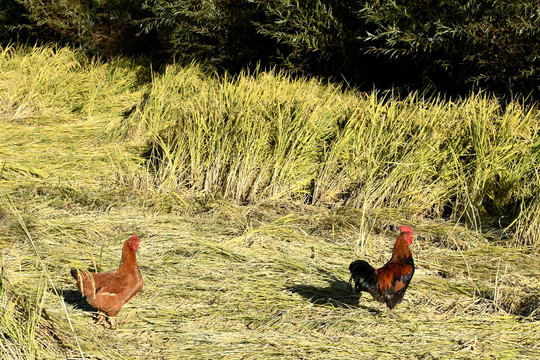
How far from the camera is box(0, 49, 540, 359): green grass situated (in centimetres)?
336

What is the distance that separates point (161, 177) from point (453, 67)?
3.67 metres

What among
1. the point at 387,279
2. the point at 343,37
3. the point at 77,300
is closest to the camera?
the point at 387,279

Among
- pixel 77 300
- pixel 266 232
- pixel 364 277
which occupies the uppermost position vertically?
pixel 364 277

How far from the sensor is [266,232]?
4.75 metres

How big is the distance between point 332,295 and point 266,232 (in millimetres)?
940

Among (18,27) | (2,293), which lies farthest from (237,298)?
(18,27)

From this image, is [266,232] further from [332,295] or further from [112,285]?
[112,285]

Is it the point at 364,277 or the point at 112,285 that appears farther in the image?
the point at 364,277

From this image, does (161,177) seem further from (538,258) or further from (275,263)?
(538,258)

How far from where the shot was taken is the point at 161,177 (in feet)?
18.5

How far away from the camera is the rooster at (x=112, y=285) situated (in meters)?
3.34

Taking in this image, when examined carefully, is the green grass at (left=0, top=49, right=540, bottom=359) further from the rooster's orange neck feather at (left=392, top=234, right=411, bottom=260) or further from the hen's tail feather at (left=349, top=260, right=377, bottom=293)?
the rooster's orange neck feather at (left=392, top=234, right=411, bottom=260)

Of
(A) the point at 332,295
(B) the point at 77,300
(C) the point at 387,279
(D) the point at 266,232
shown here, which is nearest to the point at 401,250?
(C) the point at 387,279

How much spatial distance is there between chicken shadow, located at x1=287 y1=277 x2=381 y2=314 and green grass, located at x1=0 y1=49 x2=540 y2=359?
0.5 inches
